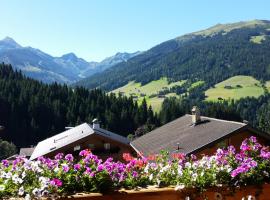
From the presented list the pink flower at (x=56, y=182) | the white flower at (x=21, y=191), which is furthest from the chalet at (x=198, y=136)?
the white flower at (x=21, y=191)

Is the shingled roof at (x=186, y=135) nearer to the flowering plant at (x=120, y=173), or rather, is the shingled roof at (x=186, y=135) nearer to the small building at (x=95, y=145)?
the small building at (x=95, y=145)

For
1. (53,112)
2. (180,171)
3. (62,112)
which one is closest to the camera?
(180,171)

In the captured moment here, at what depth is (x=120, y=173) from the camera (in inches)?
201

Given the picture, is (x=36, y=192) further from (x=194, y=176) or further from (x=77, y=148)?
(x=77, y=148)

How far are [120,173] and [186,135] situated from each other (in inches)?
1131

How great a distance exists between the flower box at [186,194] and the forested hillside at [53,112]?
99163 millimetres

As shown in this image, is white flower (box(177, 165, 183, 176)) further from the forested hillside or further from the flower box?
the forested hillside

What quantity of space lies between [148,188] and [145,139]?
117 ft

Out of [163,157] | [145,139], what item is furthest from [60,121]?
[163,157]

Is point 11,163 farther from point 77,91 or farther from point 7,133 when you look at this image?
point 77,91

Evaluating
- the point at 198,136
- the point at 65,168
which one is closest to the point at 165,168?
the point at 65,168

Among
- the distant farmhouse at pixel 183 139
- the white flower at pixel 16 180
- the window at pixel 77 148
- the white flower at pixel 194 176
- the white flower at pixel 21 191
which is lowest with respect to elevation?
the window at pixel 77 148

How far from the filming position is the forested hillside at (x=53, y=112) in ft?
354

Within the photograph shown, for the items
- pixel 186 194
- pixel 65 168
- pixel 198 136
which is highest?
pixel 65 168
